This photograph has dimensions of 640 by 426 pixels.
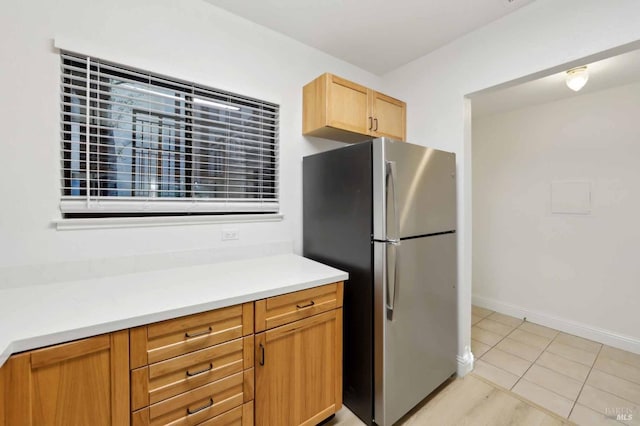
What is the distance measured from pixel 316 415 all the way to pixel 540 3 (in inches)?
109

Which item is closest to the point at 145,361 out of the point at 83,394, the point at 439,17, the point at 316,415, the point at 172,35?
the point at 83,394

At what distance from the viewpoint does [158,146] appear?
1639 millimetres

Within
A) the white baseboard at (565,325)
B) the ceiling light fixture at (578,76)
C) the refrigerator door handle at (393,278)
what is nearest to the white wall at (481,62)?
the ceiling light fixture at (578,76)

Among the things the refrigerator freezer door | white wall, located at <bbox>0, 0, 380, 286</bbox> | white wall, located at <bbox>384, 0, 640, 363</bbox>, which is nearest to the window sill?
white wall, located at <bbox>0, 0, 380, 286</bbox>

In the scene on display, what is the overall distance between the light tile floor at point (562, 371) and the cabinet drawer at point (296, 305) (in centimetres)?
152

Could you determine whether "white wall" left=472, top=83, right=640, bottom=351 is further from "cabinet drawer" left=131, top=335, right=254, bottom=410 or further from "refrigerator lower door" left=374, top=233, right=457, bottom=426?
"cabinet drawer" left=131, top=335, right=254, bottom=410

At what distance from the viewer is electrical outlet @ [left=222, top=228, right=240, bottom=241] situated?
72.7 inches

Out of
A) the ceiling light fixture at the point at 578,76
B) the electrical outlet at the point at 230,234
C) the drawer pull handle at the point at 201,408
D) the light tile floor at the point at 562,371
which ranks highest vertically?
the ceiling light fixture at the point at 578,76

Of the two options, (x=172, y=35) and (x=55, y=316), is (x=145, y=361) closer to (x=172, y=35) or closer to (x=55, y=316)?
(x=55, y=316)

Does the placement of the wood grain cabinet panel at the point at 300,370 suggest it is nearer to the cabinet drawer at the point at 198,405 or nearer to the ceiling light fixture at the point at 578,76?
the cabinet drawer at the point at 198,405

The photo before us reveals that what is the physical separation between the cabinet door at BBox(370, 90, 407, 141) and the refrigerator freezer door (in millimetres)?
593

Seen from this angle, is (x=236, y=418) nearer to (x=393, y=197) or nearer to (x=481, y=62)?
(x=393, y=197)

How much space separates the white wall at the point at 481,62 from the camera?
151 centimetres

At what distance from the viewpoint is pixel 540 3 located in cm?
170
